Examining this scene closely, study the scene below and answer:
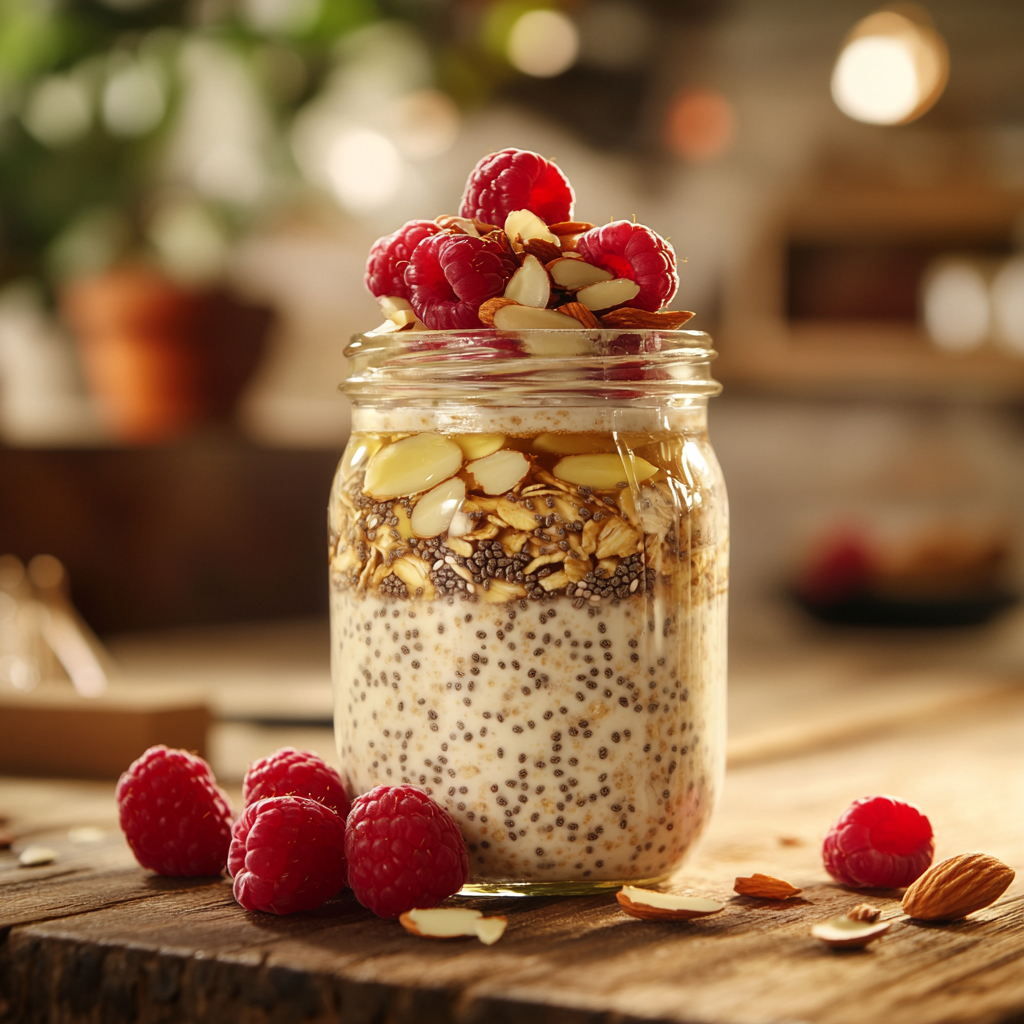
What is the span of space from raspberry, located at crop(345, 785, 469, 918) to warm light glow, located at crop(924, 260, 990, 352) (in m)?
2.41

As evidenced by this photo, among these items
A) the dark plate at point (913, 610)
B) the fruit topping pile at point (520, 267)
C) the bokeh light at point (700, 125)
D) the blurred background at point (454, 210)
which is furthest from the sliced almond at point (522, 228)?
the bokeh light at point (700, 125)

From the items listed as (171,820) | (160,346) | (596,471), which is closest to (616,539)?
(596,471)

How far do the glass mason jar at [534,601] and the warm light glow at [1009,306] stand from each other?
2.34 metres

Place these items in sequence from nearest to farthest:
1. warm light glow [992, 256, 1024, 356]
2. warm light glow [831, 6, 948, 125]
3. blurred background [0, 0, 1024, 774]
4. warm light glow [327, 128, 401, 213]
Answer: blurred background [0, 0, 1024, 774]
warm light glow [831, 6, 948, 125]
warm light glow [992, 256, 1024, 356]
warm light glow [327, 128, 401, 213]

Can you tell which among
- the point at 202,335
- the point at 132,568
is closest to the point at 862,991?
the point at 132,568

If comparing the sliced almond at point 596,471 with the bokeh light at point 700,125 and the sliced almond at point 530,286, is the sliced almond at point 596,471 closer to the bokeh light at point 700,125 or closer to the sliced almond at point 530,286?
the sliced almond at point 530,286

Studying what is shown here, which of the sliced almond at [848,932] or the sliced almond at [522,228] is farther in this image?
the sliced almond at [522,228]

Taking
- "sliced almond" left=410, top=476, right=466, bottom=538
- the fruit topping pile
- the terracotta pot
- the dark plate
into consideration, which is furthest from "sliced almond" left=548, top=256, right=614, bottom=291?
the terracotta pot

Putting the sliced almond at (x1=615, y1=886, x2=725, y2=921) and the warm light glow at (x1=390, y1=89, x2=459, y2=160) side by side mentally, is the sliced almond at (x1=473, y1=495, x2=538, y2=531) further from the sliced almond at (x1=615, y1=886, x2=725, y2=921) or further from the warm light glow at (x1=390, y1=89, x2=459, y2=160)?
the warm light glow at (x1=390, y1=89, x2=459, y2=160)

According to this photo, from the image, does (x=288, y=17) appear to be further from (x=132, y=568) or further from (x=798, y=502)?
(x=798, y=502)

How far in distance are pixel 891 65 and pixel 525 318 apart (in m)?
2.35

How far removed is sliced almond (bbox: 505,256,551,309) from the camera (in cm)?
68

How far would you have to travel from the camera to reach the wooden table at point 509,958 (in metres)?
0.53

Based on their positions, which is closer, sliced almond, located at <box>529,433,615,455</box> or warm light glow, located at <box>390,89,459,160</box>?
sliced almond, located at <box>529,433,615,455</box>
